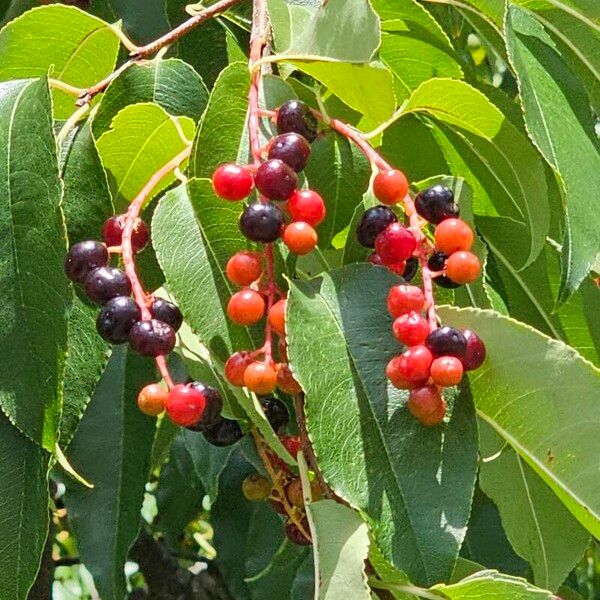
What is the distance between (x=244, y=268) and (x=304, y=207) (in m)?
0.06

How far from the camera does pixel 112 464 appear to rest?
112 centimetres

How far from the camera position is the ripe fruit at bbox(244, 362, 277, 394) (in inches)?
30.1

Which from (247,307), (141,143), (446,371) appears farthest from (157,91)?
(446,371)

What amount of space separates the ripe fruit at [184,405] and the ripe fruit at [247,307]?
2.7 inches

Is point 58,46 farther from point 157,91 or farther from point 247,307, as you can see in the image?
point 247,307

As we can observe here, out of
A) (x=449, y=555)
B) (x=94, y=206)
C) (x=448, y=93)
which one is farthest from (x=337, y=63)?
(x=449, y=555)

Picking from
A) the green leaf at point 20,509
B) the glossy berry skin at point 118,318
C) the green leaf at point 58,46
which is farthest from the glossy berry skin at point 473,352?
the green leaf at point 58,46

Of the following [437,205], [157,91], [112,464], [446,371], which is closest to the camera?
[446,371]

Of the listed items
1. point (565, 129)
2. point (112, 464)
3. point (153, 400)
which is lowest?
point (112, 464)

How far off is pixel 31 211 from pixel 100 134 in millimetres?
157

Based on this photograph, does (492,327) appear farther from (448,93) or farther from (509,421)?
(448,93)

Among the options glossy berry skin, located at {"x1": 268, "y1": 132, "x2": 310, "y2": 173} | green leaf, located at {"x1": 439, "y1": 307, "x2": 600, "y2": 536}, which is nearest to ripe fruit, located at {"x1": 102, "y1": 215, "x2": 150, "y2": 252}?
glossy berry skin, located at {"x1": 268, "y1": 132, "x2": 310, "y2": 173}

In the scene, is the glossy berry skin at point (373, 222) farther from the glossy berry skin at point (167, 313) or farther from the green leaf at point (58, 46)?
the green leaf at point (58, 46)

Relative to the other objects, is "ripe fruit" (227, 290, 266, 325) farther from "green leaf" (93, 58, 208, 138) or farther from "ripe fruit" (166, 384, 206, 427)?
"green leaf" (93, 58, 208, 138)
